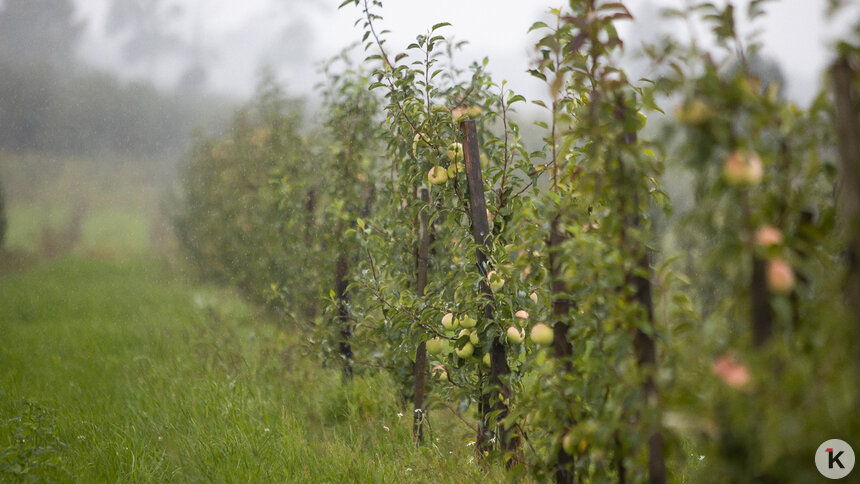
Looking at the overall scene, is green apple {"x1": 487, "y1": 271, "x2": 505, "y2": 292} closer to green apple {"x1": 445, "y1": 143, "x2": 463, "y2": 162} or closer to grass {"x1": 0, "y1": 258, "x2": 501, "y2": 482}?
green apple {"x1": 445, "y1": 143, "x2": 463, "y2": 162}

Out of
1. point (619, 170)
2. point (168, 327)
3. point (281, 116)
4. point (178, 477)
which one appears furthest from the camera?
point (281, 116)

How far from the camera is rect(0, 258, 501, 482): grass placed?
2.27 metres

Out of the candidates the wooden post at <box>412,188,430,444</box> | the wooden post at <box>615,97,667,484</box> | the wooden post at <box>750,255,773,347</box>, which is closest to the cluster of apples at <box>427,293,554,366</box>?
the wooden post at <box>412,188,430,444</box>

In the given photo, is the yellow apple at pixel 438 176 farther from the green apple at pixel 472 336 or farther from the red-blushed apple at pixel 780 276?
the red-blushed apple at pixel 780 276

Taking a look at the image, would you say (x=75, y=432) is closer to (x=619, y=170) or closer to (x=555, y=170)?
(x=555, y=170)

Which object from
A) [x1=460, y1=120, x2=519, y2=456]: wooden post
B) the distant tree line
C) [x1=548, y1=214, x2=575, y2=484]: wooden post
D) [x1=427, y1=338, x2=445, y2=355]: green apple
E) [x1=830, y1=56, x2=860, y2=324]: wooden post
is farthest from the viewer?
the distant tree line

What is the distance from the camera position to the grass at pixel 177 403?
2.27 meters

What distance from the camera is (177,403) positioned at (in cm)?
302

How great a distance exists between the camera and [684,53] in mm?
956

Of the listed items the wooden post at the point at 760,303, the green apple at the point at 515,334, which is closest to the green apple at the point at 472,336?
the green apple at the point at 515,334

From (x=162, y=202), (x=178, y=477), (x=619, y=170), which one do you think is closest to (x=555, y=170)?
(x=619, y=170)

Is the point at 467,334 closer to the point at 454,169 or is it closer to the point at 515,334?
the point at 515,334

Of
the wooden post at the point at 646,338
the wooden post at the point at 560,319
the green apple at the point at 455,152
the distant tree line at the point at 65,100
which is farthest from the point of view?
the distant tree line at the point at 65,100

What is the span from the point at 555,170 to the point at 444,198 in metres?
0.84
